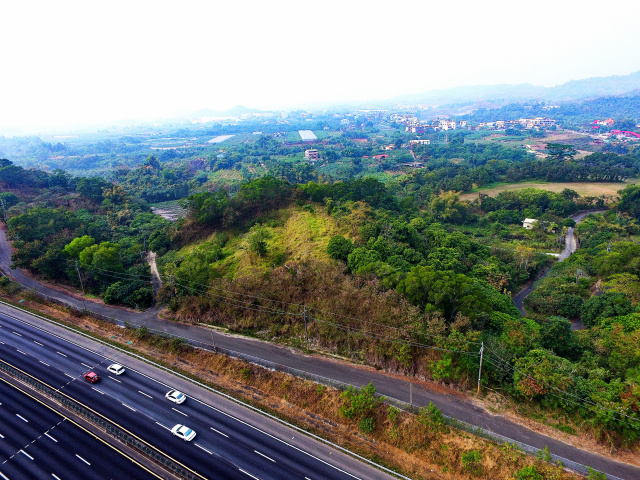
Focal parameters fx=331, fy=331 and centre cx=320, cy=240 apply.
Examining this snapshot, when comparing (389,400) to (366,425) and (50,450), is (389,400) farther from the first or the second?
(50,450)

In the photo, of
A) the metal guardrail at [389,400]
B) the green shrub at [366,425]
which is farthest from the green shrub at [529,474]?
the green shrub at [366,425]

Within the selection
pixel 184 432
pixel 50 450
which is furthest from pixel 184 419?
pixel 50 450

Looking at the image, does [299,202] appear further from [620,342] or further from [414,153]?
[414,153]

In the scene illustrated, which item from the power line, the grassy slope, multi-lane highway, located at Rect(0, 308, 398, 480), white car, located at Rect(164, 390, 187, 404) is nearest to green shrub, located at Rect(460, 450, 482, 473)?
multi-lane highway, located at Rect(0, 308, 398, 480)

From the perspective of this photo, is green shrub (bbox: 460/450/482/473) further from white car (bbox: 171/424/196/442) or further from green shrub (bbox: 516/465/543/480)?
white car (bbox: 171/424/196/442)

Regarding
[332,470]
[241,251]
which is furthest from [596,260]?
[241,251]

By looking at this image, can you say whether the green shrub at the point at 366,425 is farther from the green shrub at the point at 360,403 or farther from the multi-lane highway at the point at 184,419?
the multi-lane highway at the point at 184,419
